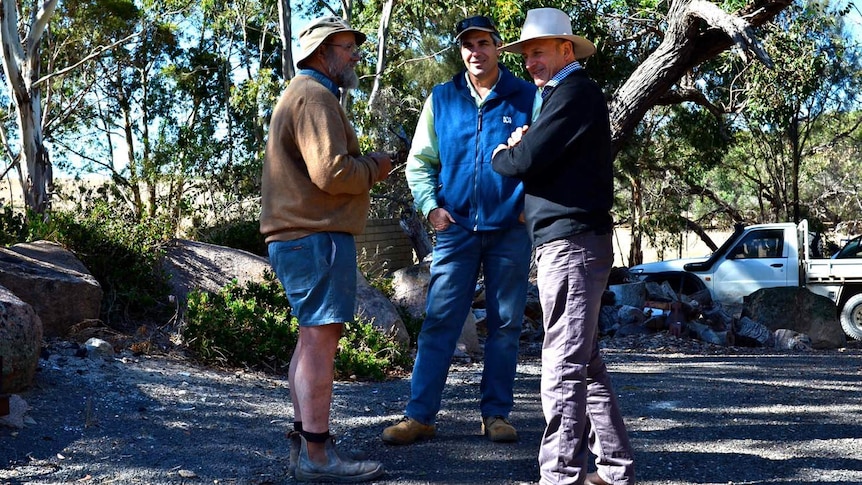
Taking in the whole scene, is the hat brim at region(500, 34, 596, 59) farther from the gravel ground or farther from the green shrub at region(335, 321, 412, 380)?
the green shrub at region(335, 321, 412, 380)

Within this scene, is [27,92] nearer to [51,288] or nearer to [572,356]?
[51,288]

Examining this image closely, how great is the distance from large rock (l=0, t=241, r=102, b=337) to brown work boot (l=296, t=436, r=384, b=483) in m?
3.27

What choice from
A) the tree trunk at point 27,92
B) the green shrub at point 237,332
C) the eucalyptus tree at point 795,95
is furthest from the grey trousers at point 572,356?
the tree trunk at point 27,92

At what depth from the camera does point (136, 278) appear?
26.1 feet

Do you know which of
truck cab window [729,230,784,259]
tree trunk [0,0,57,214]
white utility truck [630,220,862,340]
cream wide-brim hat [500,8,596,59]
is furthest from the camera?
truck cab window [729,230,784,259]

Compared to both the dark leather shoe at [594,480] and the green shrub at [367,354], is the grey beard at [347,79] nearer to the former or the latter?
the dark leather shoe at [594,480]

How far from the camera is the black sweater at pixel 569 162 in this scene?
3576 millimetres

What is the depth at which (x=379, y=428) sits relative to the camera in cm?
503

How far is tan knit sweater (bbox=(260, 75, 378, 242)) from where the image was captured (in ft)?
12.5

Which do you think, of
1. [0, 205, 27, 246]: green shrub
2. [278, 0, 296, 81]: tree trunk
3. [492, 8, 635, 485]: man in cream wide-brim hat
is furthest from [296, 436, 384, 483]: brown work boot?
[278, 0, 296, 81]: tree trunk

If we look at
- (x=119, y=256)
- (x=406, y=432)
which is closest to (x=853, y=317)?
(x=119, y=256)

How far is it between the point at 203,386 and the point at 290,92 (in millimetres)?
2700

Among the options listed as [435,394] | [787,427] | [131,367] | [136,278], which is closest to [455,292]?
[435,394]

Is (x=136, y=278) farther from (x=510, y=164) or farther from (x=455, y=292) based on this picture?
(x=510, y=164)
